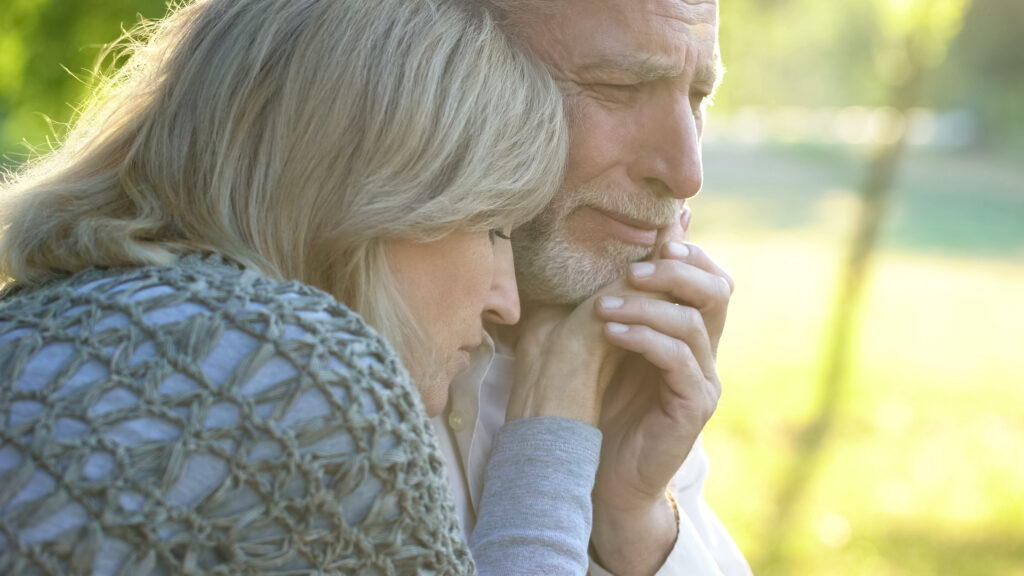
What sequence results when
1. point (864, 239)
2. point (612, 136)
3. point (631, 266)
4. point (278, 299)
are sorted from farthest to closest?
point (864, 239), point (612, 136), point (631, 266), point (278, 299)

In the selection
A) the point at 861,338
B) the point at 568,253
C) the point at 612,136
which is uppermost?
the point at 612,136

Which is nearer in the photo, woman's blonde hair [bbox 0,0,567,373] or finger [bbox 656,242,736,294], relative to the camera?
woman's blonde hair [bbox 0,0,567,373]

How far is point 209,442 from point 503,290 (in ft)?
2.88

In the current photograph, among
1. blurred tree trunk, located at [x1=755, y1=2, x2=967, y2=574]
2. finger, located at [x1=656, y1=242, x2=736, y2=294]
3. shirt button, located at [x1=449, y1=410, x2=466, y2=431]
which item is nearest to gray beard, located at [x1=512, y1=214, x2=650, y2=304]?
finger, located at [x1=656, y1=242, x2=736, y2=294]

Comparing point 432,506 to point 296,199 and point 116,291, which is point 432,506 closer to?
point 116,291

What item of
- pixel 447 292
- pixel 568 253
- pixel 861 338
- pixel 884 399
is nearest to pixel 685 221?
pixel 568 253

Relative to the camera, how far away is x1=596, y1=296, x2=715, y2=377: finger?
88.6 inches

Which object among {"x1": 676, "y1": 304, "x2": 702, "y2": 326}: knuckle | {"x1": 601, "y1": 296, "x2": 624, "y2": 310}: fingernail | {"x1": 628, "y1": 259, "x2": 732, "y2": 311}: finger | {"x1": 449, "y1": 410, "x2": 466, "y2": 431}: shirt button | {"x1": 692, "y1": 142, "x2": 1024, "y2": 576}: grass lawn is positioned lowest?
{"x1": 692, "y1": 142, "x2": 1024, "y2": 576}: grass lawn

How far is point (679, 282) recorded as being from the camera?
2.31m

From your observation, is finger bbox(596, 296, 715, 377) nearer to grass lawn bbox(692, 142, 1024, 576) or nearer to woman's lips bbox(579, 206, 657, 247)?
woman's lips bbox(579, 206, 657, 247)

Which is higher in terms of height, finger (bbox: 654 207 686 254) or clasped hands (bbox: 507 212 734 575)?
finger (bbox: 654 207 686 254)

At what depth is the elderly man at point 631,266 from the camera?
229 cm

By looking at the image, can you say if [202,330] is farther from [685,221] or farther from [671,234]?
[685,221]

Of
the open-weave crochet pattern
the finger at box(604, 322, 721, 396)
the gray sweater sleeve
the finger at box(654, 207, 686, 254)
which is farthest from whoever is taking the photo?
the finger at box(654, 207, 686, 254)
